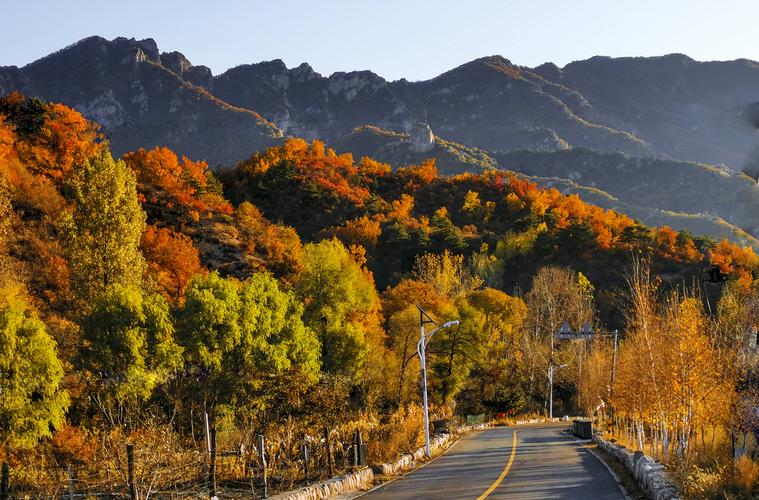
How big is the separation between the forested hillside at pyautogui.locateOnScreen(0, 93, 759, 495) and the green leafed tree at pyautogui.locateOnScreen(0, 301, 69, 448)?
4.7 inches

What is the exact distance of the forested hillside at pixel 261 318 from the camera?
2875 cm

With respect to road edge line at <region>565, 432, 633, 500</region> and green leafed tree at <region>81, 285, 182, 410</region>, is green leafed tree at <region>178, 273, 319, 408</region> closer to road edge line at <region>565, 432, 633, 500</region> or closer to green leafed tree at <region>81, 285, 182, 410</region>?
green leafed tree at <region>81, 285, 182, 410</region>

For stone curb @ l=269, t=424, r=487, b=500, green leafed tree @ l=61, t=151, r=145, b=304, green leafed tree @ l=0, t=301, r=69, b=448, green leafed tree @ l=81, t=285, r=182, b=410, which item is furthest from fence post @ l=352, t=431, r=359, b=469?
green leafed tree @ l=61, t=151, r=145, b=304

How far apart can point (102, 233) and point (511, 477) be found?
42751mm

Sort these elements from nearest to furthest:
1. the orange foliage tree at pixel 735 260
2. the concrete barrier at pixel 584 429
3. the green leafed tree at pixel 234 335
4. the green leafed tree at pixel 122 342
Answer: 1. the concrete barrier at pixel 584 429
2. the green leafed tree at pixel 234 335
3. the green leafed tree at pixel 122 342
4. the orange foliage tree at pixel 735 260

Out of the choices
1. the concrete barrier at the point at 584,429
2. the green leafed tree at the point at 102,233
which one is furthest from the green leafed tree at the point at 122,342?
the concrete barrier at the point at 584,429

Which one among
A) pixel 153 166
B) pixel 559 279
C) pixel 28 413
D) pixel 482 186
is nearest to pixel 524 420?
pixel 559 279

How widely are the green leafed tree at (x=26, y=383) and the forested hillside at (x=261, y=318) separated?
0.12 meters

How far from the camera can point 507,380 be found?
266 ft

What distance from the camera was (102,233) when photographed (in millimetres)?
56844

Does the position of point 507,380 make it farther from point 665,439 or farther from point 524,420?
point 665,439

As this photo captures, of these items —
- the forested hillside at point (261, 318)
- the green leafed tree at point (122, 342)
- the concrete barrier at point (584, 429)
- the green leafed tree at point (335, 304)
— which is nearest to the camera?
the forested hillside at point (261, 318)

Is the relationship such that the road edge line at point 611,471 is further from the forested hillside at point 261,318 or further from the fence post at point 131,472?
the fence post at point 131,472

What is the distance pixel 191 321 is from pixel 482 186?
12130 cm
